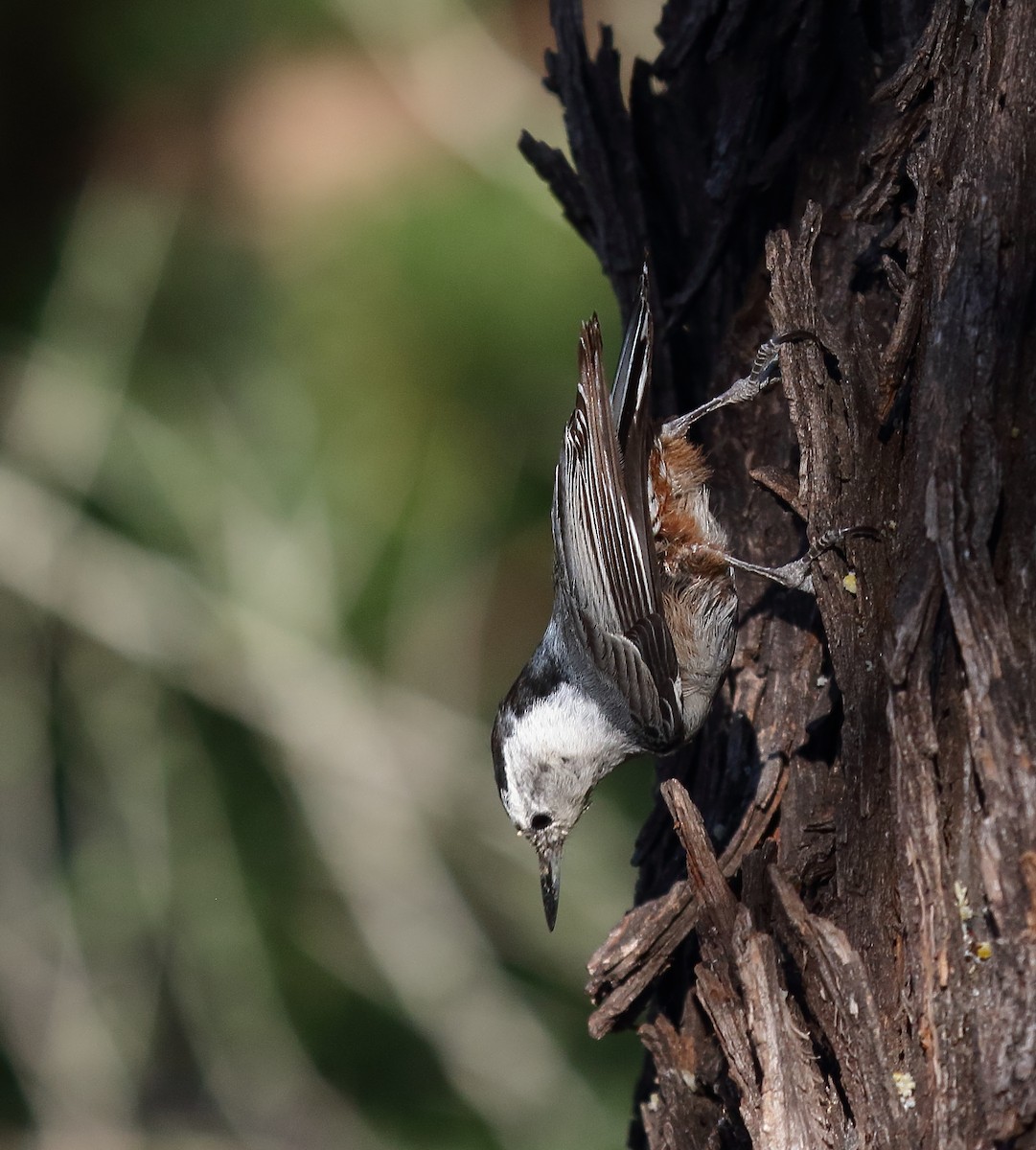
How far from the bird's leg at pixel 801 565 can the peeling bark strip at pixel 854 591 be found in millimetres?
20

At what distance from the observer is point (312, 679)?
172 inches

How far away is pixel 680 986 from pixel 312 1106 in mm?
2979

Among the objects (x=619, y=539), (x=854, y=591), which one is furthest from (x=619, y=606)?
(x=854, y=591)

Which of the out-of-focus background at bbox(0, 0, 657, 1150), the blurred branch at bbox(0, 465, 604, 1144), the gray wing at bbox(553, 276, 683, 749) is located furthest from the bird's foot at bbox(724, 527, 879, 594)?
the blurred branch at bbox(0, 465, 604, 1144)

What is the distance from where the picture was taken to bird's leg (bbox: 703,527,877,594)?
1.51m

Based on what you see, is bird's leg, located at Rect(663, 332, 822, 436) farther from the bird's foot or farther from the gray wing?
the bird's foot

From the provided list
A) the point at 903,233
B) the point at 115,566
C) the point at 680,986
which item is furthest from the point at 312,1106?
the point at 903,233

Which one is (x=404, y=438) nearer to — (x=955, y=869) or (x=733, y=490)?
(x=733, y=490)

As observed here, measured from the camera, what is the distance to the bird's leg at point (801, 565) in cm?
151

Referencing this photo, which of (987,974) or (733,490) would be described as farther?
(733,490)

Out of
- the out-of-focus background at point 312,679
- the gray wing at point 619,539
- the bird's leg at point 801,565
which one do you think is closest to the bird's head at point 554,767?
the gray wing at point 619,539

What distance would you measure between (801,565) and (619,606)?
503 mm

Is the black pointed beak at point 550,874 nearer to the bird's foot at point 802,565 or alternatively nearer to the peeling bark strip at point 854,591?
the peeling bark strip at point 854,591

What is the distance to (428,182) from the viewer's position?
465cm
